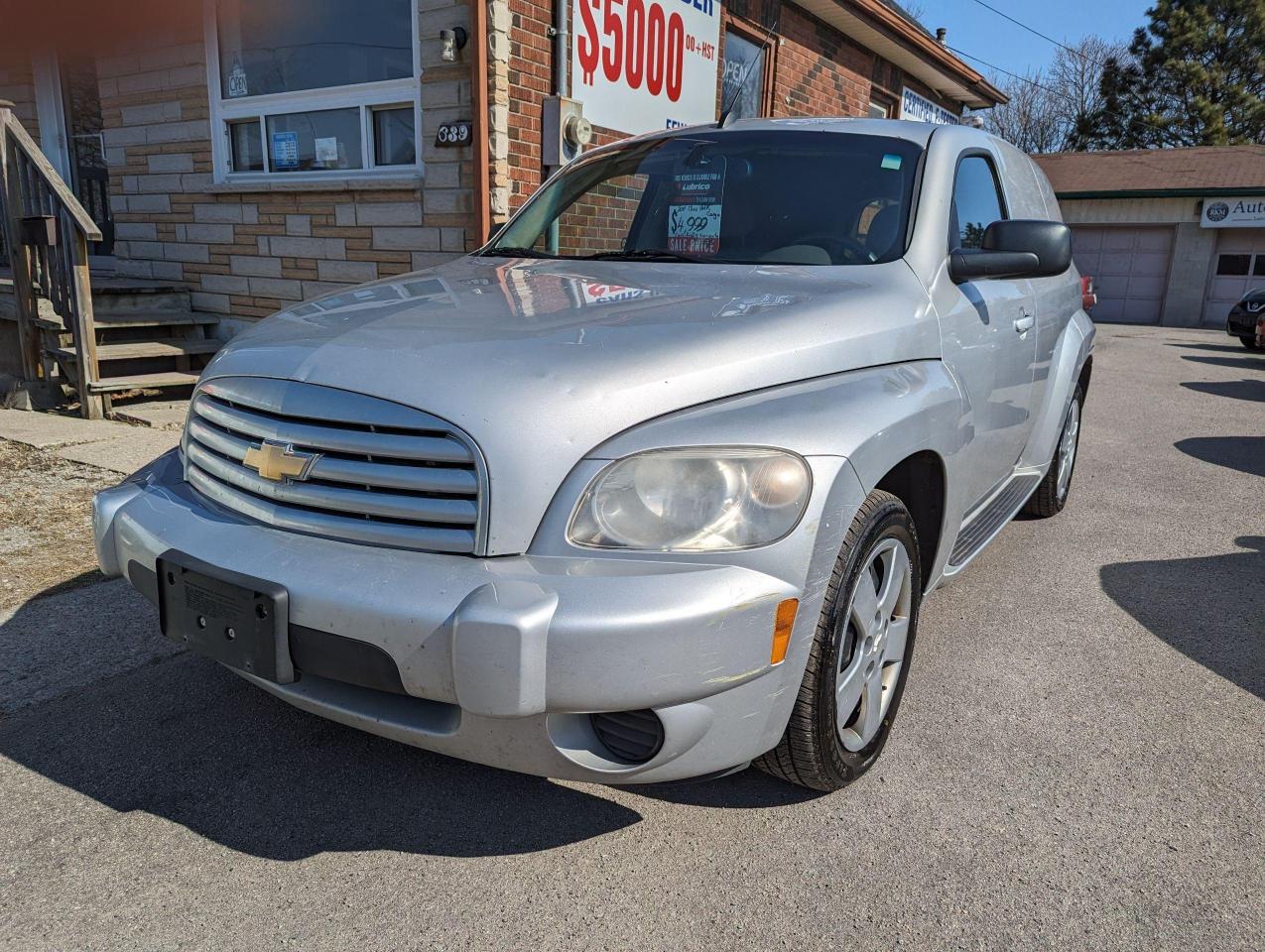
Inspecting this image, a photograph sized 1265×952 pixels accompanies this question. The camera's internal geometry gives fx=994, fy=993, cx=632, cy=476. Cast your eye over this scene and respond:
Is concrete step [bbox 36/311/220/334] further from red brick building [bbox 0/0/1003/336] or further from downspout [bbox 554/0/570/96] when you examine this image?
downspout [bbox 554/0/570/96]

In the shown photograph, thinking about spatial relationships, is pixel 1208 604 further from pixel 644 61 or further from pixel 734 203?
pixel 644 61

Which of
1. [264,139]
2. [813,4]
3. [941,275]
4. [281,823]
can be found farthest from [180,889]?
[813,4]

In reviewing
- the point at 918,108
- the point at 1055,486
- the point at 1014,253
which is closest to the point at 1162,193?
the point at 918,108

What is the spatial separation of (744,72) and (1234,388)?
21.2ft

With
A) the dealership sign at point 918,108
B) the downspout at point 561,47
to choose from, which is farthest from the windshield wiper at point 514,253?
the dealership sign at point 918,108

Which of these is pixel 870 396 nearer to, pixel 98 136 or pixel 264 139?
pixel 264 139

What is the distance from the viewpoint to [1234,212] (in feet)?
80.2

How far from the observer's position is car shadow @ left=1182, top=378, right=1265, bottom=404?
10.4 m

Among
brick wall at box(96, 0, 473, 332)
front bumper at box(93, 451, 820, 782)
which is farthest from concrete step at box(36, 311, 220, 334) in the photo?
front bumper at box(93, 451, 820, 782)

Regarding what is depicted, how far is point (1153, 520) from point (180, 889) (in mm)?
4786

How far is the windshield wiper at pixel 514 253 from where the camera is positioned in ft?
11.5

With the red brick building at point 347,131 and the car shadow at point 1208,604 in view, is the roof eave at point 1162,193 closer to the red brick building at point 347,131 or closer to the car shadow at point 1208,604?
the red brick building at point 347,131

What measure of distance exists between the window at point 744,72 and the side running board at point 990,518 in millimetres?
6444

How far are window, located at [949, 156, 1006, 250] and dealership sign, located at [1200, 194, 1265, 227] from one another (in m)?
25.1
